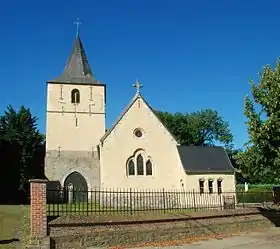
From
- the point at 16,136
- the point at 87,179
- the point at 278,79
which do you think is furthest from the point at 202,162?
the point at 278,79

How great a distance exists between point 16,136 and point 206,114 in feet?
147

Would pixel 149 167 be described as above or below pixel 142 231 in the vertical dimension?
above

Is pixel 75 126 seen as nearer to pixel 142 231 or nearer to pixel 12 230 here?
pixel 12 230

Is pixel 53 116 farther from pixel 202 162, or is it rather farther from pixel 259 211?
pixel 259 211

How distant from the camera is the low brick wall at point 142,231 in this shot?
46.6ft

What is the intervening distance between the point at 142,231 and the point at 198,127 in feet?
189

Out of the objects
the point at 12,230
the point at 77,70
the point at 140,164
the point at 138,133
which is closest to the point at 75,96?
the point at 77,70

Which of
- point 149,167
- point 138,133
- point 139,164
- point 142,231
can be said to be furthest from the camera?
point 138,133

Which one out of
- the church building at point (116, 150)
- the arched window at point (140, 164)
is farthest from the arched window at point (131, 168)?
the arched window at point (140, 164)

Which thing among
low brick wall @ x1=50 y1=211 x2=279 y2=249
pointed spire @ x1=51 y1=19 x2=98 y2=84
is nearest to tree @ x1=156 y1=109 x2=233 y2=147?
pointed spire @ x1=51 y1=19 x2=98 y2=84

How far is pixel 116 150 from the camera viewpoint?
37281 millimetres

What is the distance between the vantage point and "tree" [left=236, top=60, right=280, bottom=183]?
707 inches

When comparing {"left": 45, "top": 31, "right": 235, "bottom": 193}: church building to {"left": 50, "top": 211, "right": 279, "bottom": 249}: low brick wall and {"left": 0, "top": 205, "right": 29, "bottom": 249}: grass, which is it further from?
{"left": 0, "top": 205, "right": 29, "bottom": 249}: grass

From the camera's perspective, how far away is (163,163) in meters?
38.2
